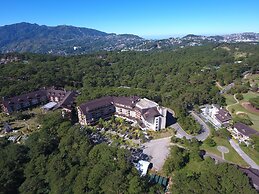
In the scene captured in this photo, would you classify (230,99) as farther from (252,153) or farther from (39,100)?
(39,100)

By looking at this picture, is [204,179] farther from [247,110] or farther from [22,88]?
[22,88]

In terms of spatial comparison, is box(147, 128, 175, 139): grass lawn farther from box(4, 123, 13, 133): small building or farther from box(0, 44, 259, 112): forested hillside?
box(4, 123, 13, 133): small building

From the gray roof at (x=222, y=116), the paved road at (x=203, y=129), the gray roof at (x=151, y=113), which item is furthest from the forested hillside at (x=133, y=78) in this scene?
the gray roof at (x=151, y=113)

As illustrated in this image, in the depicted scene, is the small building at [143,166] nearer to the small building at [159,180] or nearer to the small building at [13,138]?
the small building at [159,180]

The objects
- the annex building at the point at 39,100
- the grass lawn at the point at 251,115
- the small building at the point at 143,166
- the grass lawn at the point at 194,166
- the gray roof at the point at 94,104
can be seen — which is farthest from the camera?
the annex building at the point at 39,100

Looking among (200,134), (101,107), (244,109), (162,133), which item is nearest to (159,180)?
(162,133)

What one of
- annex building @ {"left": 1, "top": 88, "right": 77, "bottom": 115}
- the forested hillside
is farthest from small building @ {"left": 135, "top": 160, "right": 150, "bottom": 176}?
annex building @ {"left": 1, "top": 88, "right": 77, "bottom": 115}
